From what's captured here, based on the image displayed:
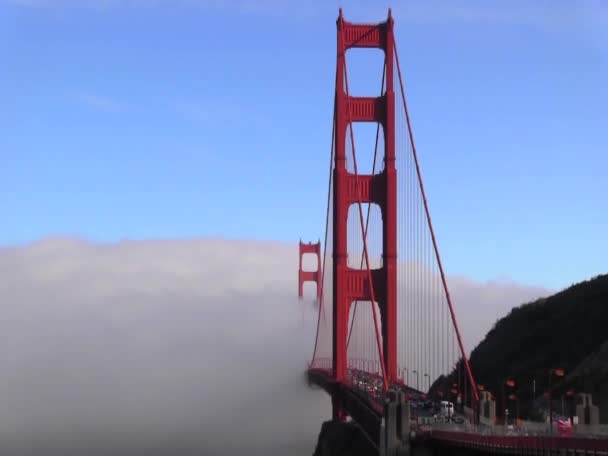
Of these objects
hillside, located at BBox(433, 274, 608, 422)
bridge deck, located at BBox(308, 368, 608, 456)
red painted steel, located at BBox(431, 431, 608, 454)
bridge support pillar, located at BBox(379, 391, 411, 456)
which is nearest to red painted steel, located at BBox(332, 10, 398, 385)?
bridge deck, located at BBox(308, 368, 608, 456)

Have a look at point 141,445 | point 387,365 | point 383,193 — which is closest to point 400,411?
point 387,365

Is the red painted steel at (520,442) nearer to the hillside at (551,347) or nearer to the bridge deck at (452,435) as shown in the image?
the bridge deck at (452,435)

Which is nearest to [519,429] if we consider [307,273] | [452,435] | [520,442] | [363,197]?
[452,435]

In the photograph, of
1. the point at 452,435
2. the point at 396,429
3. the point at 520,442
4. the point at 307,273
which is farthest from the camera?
the point at 307,273

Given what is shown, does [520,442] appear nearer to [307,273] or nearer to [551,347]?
[551,347]

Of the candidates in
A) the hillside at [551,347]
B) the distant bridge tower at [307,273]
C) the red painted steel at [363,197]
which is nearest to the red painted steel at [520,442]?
the hillside at [551,347]

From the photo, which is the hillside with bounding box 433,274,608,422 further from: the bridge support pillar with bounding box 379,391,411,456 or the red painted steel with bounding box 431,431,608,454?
the red painted steel with bounding box 431,431,608,454
